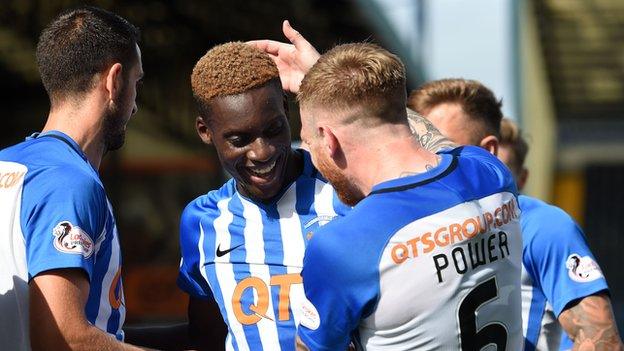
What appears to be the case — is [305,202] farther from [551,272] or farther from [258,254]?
[551,272]

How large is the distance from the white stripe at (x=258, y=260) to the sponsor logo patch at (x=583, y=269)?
1038mm

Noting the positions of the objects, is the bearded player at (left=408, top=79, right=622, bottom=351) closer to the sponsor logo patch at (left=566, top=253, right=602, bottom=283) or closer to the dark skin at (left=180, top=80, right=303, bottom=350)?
the sponsor logo patch at (left=566, top=253, right=602, bottom=283)

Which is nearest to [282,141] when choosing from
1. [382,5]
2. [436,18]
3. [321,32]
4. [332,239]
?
[332,239]

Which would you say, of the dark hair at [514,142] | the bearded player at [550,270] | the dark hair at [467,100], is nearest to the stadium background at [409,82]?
the dark hair at [514,142]

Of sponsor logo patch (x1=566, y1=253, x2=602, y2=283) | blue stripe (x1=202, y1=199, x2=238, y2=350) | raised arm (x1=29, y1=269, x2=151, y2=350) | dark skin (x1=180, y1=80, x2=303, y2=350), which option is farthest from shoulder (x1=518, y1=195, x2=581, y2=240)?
raised arm (x1=29, y1=269, x2=151, y2=350)

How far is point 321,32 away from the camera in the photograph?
448 inches

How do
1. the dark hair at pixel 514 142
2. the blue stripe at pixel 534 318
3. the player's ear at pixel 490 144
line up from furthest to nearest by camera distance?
the dark hair at pixel 514 142 → the player's ear at pixel 490 144 → the blue stripe at pixel 534 318

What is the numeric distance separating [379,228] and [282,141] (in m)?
0.81

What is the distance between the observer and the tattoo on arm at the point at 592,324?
389 cm

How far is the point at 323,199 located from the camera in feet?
12.9

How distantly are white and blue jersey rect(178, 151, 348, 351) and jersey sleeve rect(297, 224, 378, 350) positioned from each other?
0.63 m

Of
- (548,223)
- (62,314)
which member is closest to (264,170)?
(62,314)

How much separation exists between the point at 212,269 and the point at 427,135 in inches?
34.0

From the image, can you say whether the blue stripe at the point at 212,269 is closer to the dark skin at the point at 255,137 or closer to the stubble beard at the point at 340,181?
the dark skin at the point at 255,137
